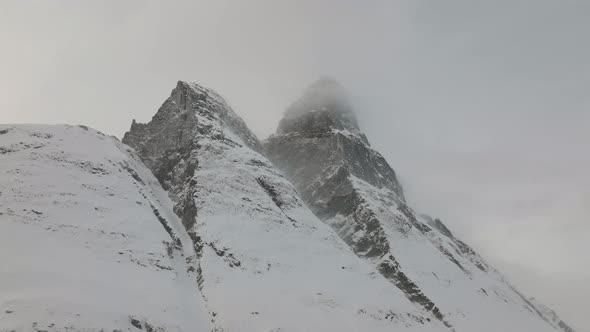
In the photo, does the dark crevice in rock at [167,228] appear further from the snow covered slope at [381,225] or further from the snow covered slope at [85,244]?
the snow covered slope at [381,225]

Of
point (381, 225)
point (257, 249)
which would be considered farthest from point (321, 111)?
point (257, 249)

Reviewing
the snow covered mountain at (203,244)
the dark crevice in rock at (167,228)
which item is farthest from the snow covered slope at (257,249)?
the dark crevice in rock at (167,228)

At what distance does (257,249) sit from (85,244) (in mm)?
20169

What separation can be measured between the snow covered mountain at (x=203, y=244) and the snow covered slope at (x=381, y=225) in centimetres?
38

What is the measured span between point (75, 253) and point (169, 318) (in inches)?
474

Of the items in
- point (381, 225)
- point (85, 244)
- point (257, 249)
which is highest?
point (381, 225)

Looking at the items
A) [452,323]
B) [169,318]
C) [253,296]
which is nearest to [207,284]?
[253,296]

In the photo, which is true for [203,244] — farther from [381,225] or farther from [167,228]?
[381,225]

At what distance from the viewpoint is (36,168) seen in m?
71.9

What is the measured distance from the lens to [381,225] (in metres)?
96.2

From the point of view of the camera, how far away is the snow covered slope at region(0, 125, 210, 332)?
47.8 metres

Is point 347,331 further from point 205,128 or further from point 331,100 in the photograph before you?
point 331,100

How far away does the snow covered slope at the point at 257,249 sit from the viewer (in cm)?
6138

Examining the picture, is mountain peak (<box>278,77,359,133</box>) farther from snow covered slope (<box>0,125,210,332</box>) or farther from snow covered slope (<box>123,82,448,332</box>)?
snow covered slope (<box>0,125,210,332</box>)
